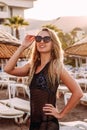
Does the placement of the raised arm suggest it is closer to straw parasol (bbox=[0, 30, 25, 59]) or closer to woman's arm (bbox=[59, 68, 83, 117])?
woman's arm (bbox=[59, 68, 83, 117])

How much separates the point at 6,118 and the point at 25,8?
52733 millimetres

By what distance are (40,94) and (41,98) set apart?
0.09 feet

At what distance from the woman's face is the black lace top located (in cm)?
16

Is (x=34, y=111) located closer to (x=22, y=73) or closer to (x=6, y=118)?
(x=22, y=73)

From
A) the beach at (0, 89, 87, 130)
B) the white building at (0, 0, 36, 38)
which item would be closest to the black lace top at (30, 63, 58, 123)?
the beach at (0, 89, 87, 130)

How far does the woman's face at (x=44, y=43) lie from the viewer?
2566mm

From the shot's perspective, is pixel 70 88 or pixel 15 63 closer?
pixel 70 88

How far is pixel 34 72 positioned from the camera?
251 cm

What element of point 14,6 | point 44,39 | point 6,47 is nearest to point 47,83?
point 44,39

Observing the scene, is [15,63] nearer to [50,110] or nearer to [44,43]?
[44,43]

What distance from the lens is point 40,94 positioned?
2461 mm

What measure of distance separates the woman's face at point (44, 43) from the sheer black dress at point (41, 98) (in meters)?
0.17

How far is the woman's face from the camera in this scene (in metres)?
2.57

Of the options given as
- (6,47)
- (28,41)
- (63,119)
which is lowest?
(63,119)
